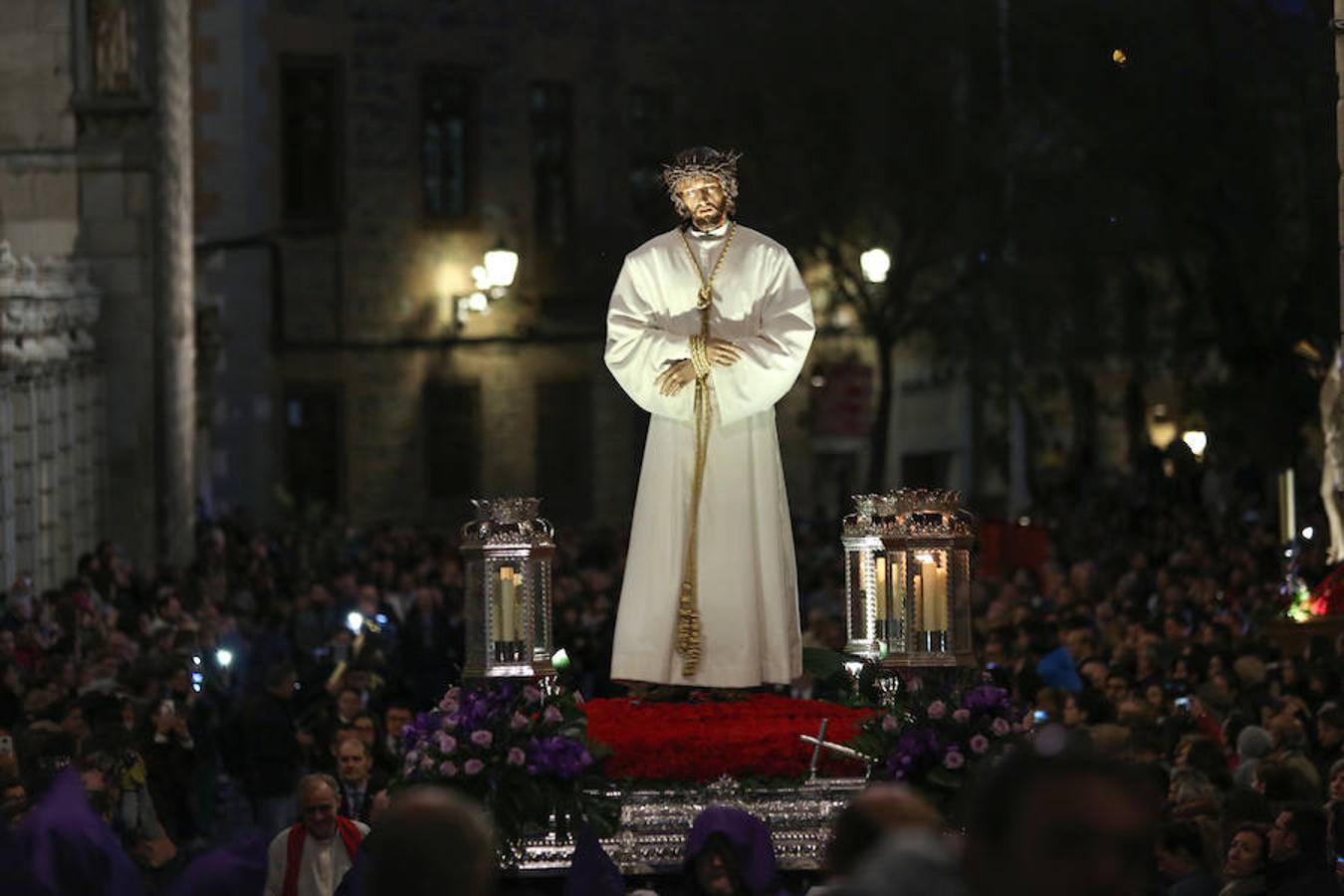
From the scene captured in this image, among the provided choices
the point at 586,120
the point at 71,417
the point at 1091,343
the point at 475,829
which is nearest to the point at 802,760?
the point at 475,829

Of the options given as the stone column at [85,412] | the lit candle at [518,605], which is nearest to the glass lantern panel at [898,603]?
the lit candle at [518,605]

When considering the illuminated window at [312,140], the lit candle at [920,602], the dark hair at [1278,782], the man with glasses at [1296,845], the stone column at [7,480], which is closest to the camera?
the man with glasses at [1296,845]

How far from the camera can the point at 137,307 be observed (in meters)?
33.5

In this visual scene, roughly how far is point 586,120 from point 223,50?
18.2 ft

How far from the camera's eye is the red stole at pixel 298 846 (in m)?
11.7

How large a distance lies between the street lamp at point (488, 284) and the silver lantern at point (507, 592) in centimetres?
2352

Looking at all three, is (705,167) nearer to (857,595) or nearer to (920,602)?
(920,602)

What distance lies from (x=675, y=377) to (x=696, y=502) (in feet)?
1.89

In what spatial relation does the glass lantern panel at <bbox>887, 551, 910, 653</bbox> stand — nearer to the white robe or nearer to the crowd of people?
the white robe

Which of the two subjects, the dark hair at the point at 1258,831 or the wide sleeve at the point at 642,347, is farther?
the wide sleeve at the point at 642,347

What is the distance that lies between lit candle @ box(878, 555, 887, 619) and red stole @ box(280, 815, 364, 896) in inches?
151

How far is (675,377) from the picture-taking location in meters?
14.1

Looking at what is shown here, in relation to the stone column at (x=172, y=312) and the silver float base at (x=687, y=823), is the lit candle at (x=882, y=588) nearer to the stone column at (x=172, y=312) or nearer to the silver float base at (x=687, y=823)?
the silver float base at (x=687, y=823)

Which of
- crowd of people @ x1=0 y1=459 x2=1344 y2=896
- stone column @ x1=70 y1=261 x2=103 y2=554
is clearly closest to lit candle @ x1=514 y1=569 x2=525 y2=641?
crowd of people @ x1=0 y1=459 x2=1344 y2=896
